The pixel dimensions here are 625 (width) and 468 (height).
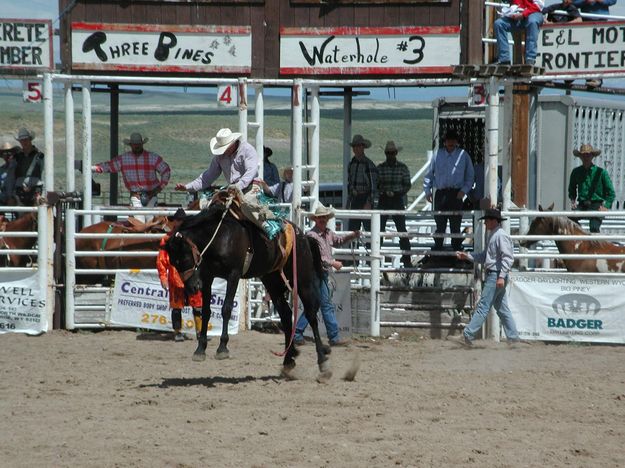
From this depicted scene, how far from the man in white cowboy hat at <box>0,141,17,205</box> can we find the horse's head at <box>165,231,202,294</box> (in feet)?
17.7

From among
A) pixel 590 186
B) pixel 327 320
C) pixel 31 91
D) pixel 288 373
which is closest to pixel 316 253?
pixel 288 373

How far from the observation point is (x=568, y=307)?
39.8ft

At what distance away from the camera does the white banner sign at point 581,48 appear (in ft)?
40.2

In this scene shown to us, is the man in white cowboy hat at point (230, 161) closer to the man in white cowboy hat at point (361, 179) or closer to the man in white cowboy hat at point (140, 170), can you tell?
the man in white cowboy hat at point (140, 170)

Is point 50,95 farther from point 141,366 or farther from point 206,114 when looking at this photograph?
point 206,114

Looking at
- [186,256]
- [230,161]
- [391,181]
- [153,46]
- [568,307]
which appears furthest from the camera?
[391,181]

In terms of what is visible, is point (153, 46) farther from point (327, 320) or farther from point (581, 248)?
point (581, 248)

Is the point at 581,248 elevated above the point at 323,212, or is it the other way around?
the point at 323,212

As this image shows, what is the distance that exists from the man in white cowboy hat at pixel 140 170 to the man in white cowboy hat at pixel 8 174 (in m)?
0.99

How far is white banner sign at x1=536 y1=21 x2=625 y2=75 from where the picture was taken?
1224cm

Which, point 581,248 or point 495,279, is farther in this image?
point 581,248

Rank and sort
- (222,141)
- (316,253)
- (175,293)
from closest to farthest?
1. (316,253)
2. (222,141)
3. (175,293)

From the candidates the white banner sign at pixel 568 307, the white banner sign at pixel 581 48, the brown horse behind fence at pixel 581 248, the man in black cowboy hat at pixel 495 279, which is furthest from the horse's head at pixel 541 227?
the white banner sign at pixel 581 48

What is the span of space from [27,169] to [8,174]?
0.80 feet
